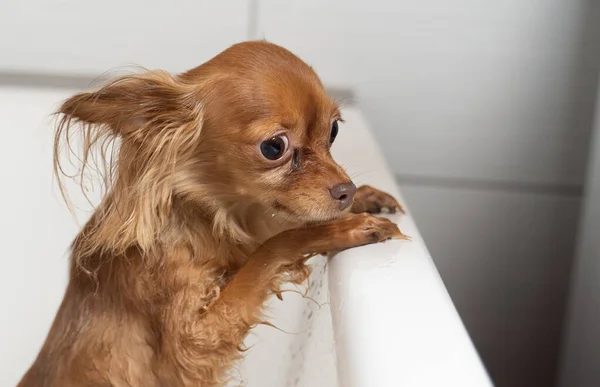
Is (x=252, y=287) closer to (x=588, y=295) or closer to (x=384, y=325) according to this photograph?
(x=384, y=325)

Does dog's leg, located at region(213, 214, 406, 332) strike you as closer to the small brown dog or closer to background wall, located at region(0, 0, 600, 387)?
the small brown dog

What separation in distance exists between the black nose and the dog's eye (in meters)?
0.06

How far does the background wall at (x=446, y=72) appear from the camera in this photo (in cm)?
140

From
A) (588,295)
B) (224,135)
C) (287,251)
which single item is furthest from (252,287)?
(588,295)

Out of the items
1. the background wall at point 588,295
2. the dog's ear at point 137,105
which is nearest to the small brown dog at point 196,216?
the dog's ear at point 137,105

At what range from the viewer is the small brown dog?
30.5 inches

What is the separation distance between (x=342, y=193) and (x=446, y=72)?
2.43ft

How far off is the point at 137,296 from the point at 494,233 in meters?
0.86

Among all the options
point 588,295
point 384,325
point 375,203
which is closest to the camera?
point 384,325

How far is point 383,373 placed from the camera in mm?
558

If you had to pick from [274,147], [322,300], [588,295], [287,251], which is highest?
[274,147]

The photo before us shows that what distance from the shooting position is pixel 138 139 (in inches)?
31.8

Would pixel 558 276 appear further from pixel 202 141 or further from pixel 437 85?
pixel 202 141

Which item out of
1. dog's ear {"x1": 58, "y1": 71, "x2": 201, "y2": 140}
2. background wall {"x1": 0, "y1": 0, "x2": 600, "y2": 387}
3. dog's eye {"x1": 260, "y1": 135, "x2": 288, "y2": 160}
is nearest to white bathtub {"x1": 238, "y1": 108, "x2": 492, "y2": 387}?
dog's eye {"x1": 260, "y1": 135, "x2": 288, "y2": 160}
